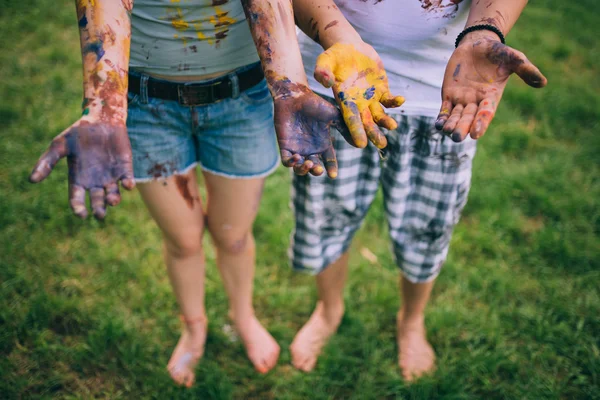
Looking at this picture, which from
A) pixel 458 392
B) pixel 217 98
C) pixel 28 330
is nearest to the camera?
pixel 217 98

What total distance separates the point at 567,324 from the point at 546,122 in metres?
1.82

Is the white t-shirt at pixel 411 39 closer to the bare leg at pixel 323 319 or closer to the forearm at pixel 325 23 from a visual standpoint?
the forearm at pixel 325 23

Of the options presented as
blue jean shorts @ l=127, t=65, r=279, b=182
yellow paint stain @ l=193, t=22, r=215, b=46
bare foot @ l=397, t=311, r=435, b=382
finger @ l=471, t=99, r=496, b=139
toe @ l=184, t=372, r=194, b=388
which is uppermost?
yellow paint stain @ l=193, t=22, r=215, b=46

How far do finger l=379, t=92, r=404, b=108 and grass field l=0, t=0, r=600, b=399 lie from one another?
1.28 m

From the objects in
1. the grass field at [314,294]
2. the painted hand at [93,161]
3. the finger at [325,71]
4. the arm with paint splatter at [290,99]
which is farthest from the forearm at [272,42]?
the grass field at [314,294]

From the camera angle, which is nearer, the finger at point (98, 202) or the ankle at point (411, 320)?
the finger at point (98, 202)

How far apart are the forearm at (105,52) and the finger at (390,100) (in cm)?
71

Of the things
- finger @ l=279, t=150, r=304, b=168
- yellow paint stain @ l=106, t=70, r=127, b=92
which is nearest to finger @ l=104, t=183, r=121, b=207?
yellow paint stain @ l=106, t=70, r=127, b=92

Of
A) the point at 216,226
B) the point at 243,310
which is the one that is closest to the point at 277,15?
the point at 216,226

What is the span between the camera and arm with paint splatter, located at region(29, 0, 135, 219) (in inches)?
40.9

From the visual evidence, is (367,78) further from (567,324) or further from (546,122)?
(546,122)

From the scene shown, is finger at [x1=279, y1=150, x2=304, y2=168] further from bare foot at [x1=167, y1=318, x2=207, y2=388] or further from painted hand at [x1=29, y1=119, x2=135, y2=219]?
bare foot at [x1=167, y1=318, x2=207, y2=388]

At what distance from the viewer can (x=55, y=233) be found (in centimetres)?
256

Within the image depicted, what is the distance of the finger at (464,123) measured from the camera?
1184 mm
